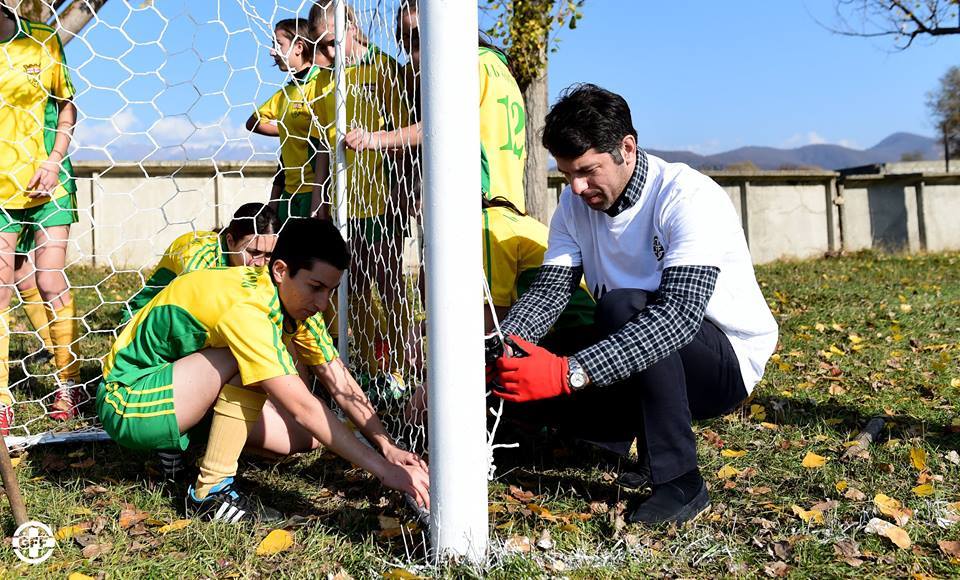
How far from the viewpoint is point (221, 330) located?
229cm

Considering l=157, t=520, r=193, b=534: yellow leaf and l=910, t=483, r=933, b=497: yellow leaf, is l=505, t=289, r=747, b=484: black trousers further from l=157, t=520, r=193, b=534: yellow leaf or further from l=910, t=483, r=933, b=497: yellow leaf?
l=157, t=520, r=193, b=534: yellow leaf

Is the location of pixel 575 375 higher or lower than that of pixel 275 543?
higher

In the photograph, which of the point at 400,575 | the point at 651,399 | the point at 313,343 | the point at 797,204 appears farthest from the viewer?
the point at 797,204

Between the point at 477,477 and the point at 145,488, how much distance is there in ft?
4.14

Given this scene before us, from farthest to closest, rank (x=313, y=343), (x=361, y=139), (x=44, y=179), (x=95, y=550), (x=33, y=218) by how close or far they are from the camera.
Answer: (x=33, y=218) < (x=44, y=179) < (x=361, y=139) < (x=313, y=343) < (x=95, y=550)

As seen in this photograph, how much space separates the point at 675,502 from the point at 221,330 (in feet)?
4.30

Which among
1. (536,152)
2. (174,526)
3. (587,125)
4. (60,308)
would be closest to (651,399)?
(587,125)

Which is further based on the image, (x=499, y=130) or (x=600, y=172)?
(x=499, y=130)

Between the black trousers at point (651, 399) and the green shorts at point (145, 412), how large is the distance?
102 cm

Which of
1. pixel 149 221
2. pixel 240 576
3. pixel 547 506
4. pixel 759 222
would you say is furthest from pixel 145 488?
pixel 759 222

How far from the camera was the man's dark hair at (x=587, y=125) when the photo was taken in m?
2.29

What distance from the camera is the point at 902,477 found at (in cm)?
254

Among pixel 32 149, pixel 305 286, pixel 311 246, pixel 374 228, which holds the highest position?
pixel 32 149

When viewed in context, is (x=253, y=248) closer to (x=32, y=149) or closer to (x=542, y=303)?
(x=32, y=149)
